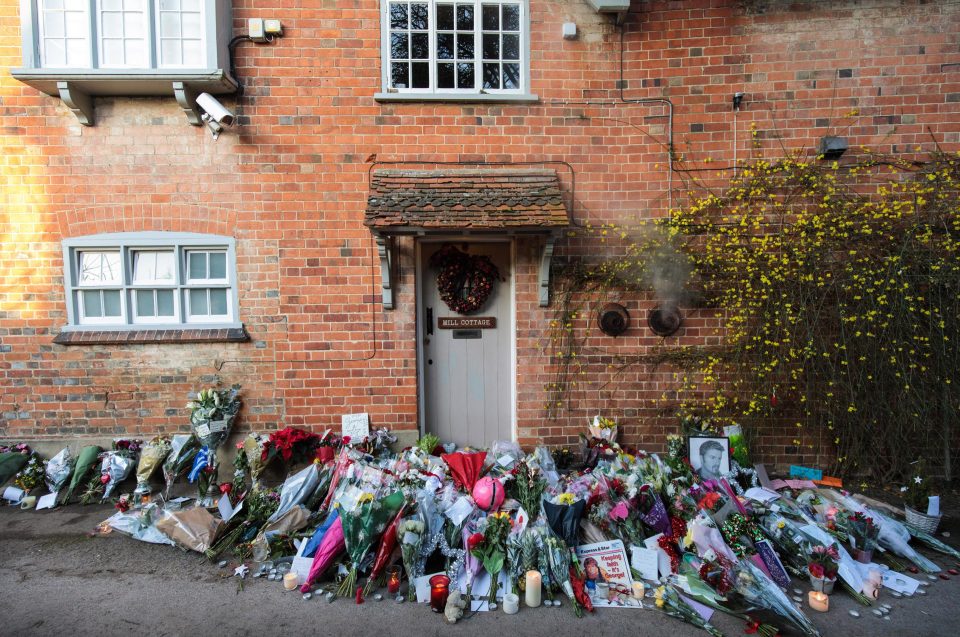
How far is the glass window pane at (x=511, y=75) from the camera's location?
206 inches

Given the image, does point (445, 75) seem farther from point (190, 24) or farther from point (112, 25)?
point (112, 25)

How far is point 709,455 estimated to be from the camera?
4820 mm

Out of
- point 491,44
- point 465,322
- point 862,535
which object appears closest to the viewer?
point 862,535

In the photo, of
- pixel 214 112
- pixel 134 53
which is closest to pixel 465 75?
pixel 214 112

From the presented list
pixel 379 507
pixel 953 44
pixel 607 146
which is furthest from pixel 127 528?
pixel 953 44

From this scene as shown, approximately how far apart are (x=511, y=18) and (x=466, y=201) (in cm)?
215

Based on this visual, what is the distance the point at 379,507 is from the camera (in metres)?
3.61

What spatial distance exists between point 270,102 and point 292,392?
300 cm

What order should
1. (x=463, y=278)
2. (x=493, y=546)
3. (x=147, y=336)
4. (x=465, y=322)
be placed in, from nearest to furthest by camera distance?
(x=493, y=546) < (x=147, y=336) < (x=463, y=278) < (x=465, y=322)

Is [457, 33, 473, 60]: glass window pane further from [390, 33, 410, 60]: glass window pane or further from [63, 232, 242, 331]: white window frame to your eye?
[63, 232, 242, 331]: white window frame

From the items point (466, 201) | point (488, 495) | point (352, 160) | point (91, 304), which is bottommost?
point (488, 495)

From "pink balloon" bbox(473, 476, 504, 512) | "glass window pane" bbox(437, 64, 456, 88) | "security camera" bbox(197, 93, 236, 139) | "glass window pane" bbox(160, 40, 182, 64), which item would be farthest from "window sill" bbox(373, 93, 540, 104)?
"pink balloon" bbox(473, 476, 504, 512)

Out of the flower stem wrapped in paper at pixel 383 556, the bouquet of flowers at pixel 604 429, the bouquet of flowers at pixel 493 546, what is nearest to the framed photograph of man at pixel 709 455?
the bouquet of flowers at pixel 604 429

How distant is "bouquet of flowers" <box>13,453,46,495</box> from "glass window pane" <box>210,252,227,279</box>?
253 centimetres
